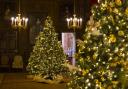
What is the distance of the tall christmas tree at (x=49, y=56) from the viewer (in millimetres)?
12414

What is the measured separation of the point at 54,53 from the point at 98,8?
7.19 metres

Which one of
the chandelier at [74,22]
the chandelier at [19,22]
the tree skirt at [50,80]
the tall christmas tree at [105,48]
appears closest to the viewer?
the tall christmas tree at [105,48]

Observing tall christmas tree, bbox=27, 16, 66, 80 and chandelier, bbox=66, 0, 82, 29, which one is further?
chandelier, bbox=66, 0, 82, 29

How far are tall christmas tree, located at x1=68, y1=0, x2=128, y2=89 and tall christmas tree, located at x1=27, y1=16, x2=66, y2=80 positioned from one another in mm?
6958

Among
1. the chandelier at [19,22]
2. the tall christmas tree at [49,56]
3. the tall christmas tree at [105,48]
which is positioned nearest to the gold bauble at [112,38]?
the tall christmas tree at [105,48]

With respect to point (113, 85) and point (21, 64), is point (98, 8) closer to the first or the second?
point (113, 85)

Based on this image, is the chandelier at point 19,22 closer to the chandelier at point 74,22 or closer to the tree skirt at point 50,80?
the chandelier at point 74,22

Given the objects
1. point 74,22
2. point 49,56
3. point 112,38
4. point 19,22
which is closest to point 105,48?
point 112,38

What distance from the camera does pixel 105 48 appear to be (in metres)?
5.21

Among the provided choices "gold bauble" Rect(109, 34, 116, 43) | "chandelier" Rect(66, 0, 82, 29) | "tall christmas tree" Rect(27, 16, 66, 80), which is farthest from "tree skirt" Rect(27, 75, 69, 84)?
"gold bauble" Rect(109, 34, 116, 43)

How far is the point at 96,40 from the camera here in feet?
17.5

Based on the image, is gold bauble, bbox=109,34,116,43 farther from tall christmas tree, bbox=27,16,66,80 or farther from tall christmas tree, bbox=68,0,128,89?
tall christmas tree, bbox=27,16,66,80

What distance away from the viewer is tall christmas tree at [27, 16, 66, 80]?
12.4 metres

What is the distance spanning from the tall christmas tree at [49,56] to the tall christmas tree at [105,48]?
696 centimetres
